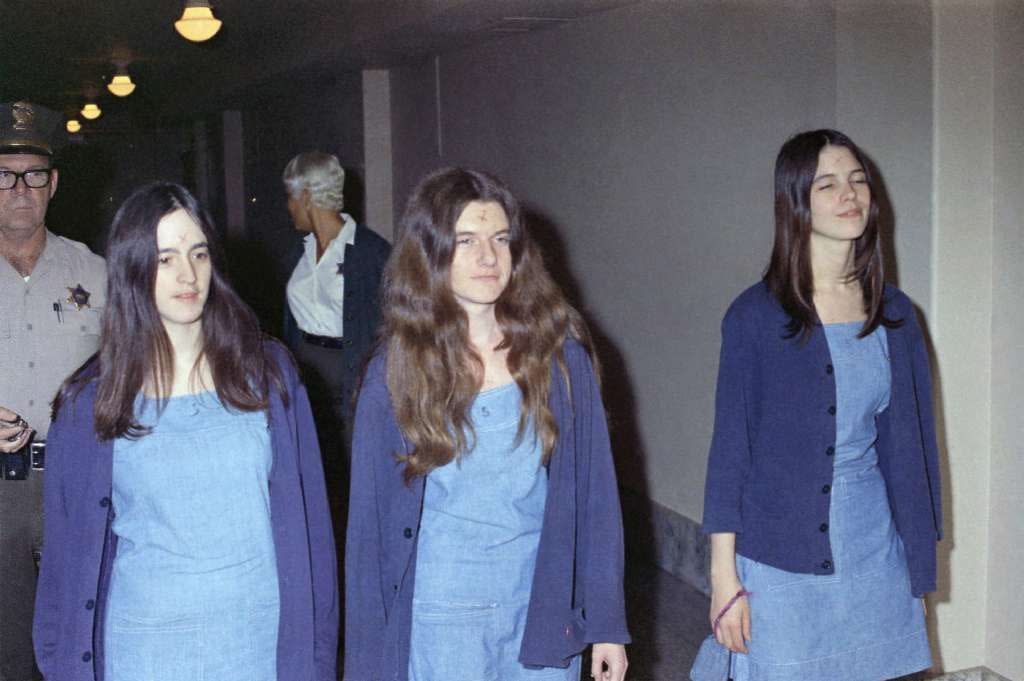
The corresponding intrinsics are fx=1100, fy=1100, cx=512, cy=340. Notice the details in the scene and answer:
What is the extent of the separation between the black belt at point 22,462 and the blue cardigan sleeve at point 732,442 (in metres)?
1.83

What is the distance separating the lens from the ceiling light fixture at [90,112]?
12.8 metres

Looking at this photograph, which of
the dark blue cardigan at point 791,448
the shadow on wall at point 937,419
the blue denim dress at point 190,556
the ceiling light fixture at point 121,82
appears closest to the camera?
the blue denim dress at point 190,556

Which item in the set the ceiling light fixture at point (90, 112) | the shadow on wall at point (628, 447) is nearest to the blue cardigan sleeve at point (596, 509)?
the shadow on wall at point (628, 447)

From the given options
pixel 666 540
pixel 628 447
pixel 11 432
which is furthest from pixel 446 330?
pixel 628 447

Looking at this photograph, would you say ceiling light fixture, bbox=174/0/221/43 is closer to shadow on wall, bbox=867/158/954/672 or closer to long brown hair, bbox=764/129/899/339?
shadow on wall, bbox=867/158/954/672

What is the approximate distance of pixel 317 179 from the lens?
4.72 meters

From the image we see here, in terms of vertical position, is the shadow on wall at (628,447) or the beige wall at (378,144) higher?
the beige wall at (378,144)

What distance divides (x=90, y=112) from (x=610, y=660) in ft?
41.1

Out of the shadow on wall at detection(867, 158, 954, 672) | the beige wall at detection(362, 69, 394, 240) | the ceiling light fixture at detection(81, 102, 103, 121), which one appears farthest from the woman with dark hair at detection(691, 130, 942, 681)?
the ceiling light fixture at detection(81, 102, 103, 121)

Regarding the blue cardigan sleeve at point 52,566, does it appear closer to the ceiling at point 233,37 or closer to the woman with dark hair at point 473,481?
the woman with dark hair at point 473,481

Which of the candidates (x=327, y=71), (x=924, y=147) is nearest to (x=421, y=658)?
(x=924, y=147)

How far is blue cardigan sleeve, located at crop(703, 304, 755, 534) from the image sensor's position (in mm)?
2463

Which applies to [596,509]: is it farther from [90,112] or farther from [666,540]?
[90,112]

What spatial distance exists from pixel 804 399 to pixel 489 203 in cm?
84
